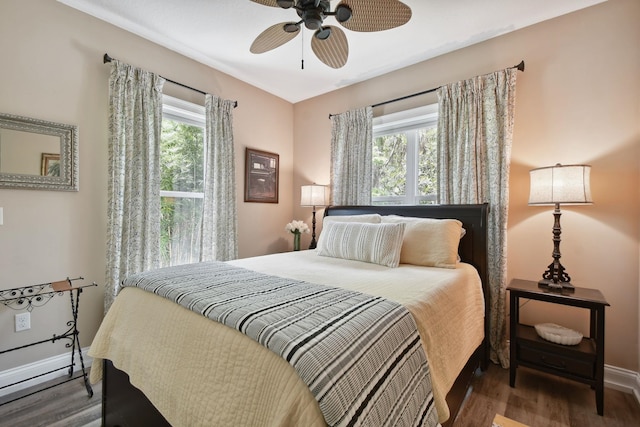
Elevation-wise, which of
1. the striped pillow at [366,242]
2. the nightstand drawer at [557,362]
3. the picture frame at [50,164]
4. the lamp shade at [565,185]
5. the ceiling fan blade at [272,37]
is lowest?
the nightstand drawer at [557,362]

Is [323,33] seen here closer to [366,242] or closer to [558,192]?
[366,242]

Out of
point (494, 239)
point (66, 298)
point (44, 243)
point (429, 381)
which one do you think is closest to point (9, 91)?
point (44, 243)

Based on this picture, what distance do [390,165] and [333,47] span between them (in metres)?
1.53

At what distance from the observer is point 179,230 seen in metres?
2.88

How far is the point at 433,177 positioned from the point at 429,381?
217 cm

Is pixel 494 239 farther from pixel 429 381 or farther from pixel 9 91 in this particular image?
pixel 9 91

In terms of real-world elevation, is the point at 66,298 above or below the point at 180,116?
below

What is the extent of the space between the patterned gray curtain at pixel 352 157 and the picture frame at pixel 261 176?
32.3 inches

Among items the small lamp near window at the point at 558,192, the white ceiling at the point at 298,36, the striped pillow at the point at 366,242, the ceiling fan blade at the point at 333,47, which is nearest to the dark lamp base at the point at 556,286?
the small lamp near window at the point at 558,192

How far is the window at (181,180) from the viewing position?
9.07ft

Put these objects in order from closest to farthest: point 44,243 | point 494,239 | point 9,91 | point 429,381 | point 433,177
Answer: point 429,381, point 9,91, point 44,243, point 494,239, point 433,177

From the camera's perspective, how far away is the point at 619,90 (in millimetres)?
1998

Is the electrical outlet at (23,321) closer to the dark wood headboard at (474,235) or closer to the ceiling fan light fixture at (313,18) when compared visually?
the ceiling fan light fixture at (313,18)

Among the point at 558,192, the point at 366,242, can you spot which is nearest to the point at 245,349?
the point at 366,242
